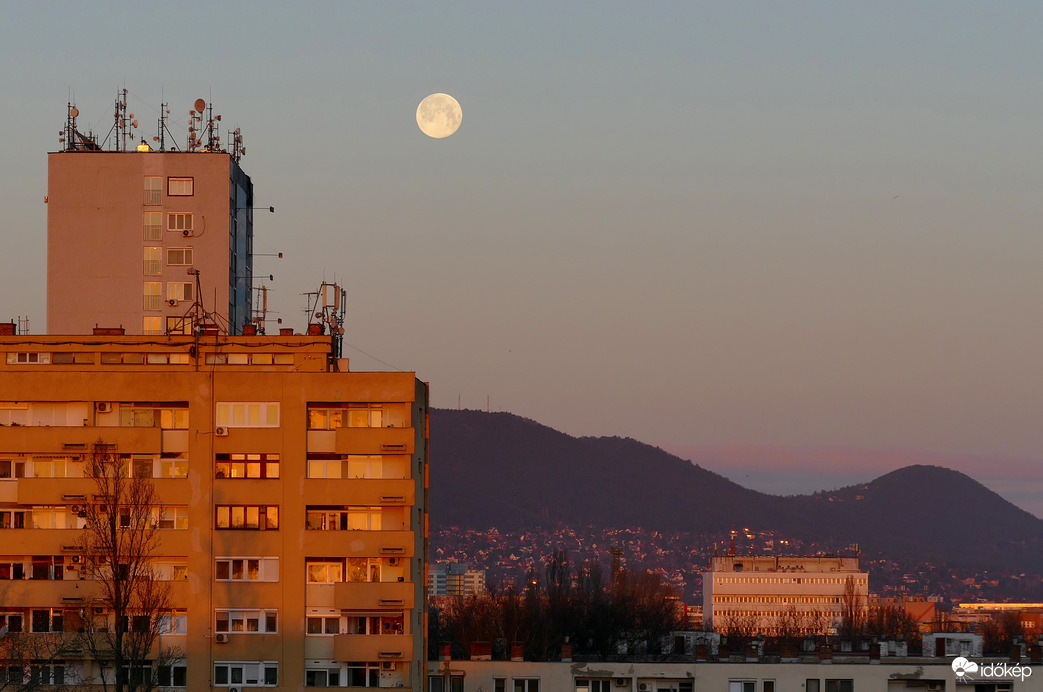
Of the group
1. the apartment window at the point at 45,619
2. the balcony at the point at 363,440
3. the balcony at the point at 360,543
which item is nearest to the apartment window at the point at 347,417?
the balcony at the point at 363,440

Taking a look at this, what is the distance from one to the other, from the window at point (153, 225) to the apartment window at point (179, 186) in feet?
5.84

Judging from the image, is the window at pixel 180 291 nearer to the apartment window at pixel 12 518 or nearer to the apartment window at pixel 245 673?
the apartment window at pixel 12 518

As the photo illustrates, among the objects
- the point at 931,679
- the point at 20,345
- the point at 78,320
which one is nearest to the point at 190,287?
the point at 78,320

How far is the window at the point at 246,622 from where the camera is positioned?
7469cm

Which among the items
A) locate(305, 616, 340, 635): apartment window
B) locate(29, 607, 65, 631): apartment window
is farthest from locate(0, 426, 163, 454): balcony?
locate(305, 616, 340, 635): apartment window

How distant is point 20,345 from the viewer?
84.9 m

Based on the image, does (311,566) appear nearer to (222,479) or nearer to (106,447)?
(222,479)

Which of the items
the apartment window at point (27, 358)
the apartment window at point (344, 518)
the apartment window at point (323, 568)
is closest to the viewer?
the apartment window at point (323, 568)

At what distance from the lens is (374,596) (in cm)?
7475

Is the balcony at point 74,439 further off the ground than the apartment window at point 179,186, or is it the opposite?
the apartment window at point 179,186

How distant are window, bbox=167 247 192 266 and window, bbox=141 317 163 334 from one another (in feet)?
13.5

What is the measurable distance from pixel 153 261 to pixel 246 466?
42.3m

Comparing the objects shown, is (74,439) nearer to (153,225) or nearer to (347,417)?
(347,417)

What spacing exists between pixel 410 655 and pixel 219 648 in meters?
8.37
